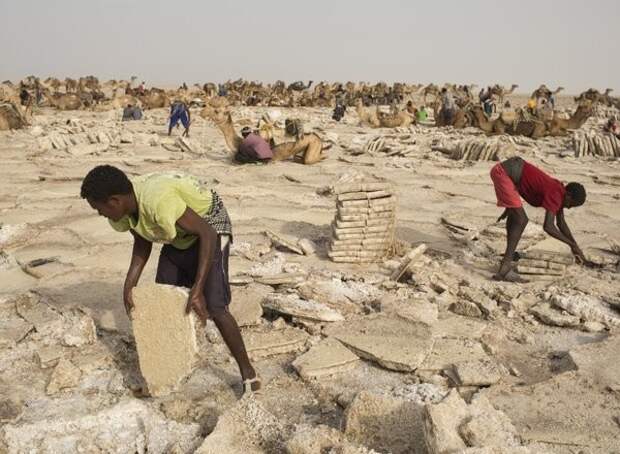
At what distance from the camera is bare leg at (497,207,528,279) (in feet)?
15.1

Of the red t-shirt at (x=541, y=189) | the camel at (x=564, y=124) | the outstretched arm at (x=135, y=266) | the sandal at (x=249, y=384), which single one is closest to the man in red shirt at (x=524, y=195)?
the red t-shirt at (x=541, y=189)

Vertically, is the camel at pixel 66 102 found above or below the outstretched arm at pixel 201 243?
below

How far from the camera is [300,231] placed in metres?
6.01

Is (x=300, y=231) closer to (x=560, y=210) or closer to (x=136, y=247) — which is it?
(x=560, y=210)

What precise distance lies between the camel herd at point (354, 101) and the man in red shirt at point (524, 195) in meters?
5.95

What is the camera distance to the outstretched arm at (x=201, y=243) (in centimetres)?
245

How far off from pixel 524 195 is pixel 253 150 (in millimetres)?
5972

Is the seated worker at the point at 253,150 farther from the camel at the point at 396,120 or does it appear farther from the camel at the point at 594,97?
the camel at the point at 594,97

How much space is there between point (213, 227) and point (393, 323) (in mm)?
1536

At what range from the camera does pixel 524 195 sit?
4.68 meters

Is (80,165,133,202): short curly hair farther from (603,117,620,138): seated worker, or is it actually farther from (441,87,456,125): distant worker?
(441,87,456,125): distant worker

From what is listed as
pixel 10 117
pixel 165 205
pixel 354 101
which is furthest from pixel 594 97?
pixel 165 205

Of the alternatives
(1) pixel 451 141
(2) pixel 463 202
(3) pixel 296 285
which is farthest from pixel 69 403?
(1) pixel 451 141

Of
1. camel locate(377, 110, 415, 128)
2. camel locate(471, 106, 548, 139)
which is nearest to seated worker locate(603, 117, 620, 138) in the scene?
camel locate(471, 106, 548, 139)
